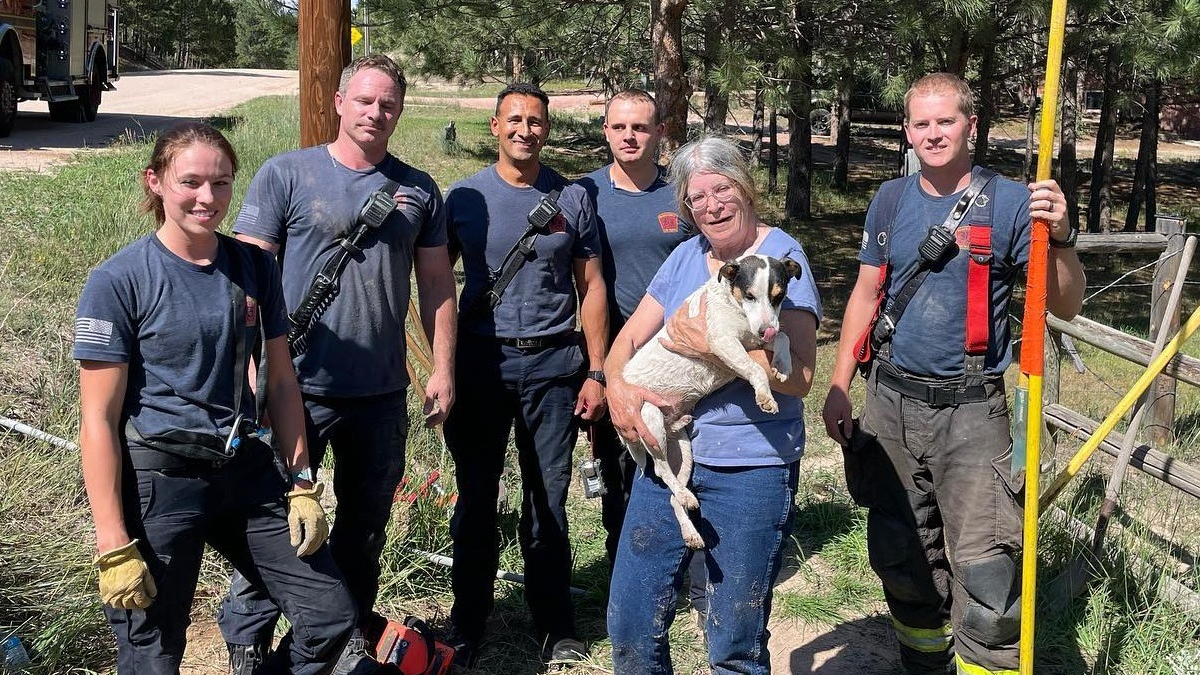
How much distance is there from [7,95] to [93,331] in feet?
48.6

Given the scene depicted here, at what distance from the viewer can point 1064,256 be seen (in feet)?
10.00

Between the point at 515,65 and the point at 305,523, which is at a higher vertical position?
the point at 515,65

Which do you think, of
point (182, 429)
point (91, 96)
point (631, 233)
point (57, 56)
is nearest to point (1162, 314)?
point (631, 233)

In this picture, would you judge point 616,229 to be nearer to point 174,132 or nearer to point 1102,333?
point 174,132

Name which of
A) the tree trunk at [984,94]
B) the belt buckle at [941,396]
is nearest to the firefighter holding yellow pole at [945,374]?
the belt buckle at [941,396]

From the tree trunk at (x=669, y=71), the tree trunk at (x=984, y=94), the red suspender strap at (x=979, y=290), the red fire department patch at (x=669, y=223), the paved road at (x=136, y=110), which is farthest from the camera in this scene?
the paved road at (x=136, y=110)

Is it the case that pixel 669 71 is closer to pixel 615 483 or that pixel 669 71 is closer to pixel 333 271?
pixel 615 483

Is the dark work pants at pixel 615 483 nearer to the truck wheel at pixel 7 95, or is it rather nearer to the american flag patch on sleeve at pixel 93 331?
the american flag patch on sleeve at pixel 93 331

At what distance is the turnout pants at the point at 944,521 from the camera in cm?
321

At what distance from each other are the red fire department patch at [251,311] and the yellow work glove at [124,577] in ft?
2.00

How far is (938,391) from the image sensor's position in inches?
130

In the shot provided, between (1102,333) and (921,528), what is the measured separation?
204 cm

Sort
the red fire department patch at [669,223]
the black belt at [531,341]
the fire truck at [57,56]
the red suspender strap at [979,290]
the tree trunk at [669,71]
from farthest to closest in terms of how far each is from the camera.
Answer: the fire truck at [57,56]
the tree trunk at [669,71]
the red fire department patch at [669,223]
the black belt at [531,341]
the red suspender strap at [979,290]

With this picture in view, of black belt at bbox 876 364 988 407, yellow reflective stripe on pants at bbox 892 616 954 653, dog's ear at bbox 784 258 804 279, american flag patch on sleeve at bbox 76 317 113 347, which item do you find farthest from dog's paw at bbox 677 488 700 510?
american flag patch on sleeve at bbox 76 317 113 347
